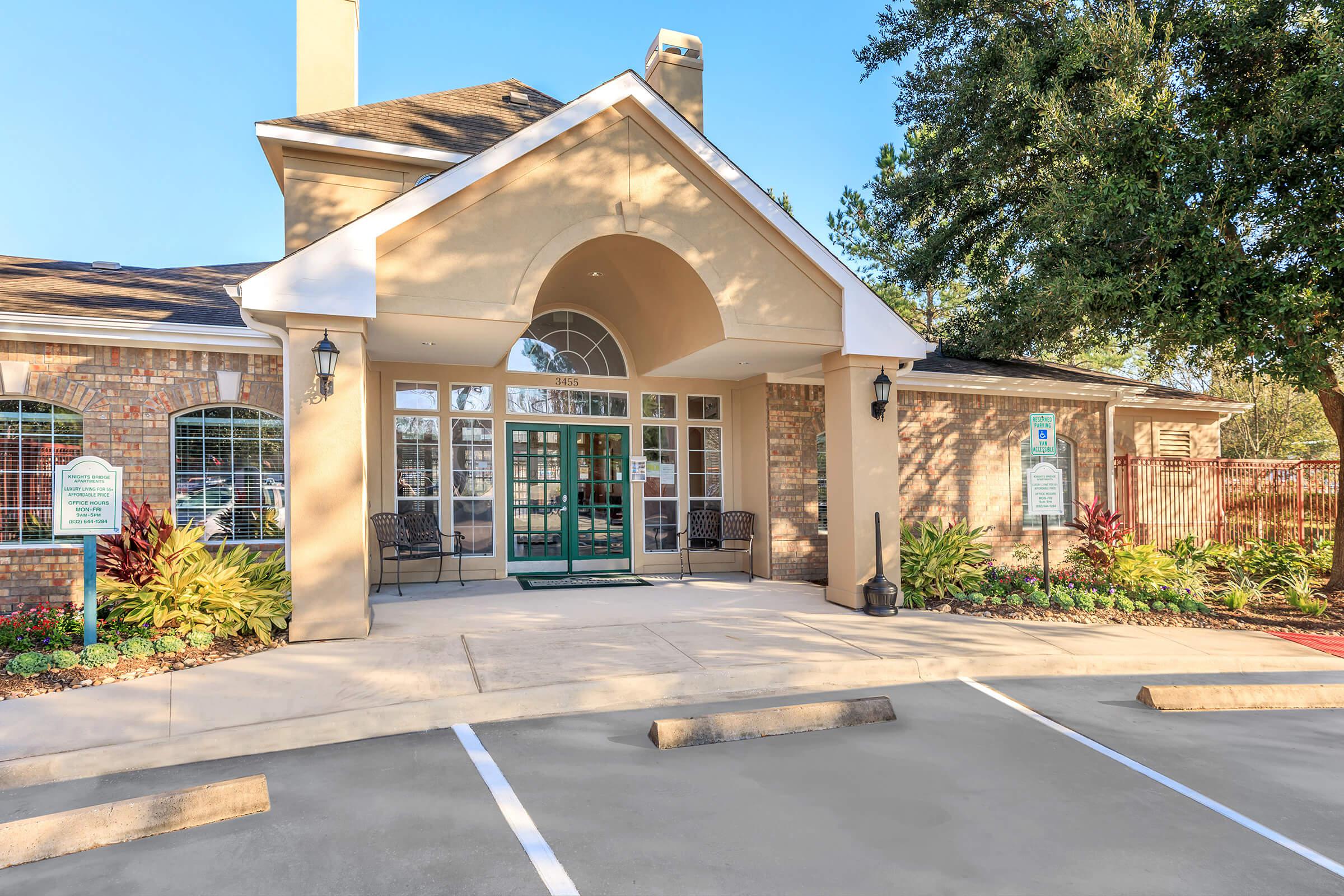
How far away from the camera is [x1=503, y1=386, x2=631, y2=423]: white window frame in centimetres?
1167

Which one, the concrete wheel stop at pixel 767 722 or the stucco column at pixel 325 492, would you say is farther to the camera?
the stucco column at pixel 325 492

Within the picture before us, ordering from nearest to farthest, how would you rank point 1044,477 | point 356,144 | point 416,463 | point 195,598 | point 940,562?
point 195,598, point 1044,477, point 940,562, point 356,144, point 416,463

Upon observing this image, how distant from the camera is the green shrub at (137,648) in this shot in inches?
263

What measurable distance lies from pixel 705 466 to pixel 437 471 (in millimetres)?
4286

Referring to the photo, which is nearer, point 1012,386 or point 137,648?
point 137,648

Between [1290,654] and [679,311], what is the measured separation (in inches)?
307

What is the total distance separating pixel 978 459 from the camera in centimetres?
1352

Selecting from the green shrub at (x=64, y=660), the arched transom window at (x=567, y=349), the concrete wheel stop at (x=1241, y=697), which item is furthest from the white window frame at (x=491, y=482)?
the concrete wheel stop at (x=1241, y=697)

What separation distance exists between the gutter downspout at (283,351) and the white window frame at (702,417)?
5.99m

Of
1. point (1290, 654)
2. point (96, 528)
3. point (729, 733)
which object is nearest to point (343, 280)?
point (96, 528)

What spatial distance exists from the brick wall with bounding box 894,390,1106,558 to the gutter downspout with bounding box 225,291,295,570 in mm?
9343

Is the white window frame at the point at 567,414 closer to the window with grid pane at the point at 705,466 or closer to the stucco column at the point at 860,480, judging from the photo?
the window with grid pane at the point at 705,466

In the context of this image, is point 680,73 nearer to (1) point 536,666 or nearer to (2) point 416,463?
(2) point 416,463

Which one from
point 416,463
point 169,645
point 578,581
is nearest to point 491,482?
point 416,463
